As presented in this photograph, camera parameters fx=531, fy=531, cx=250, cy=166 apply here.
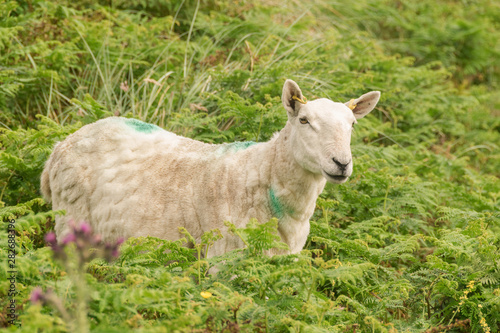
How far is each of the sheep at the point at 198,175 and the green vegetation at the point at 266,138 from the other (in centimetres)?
33

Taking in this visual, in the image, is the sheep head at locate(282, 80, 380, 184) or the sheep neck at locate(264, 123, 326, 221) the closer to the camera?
the sheep head at locate(282, 80, 380, 184)

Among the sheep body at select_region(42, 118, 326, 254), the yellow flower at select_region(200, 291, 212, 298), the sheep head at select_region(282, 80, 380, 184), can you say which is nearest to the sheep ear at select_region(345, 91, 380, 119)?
the sheep head at select_region(282, 80, 380, 184)

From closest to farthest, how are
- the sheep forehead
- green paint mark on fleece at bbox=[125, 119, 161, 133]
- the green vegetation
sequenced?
the green vegetation, the sheep forehead, green paint mark on fleece at bbox=[125, 119, 161, 133]

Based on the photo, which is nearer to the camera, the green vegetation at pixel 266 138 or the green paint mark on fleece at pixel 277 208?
the green vegetation at pixel 266 138

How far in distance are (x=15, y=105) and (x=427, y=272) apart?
549 cm

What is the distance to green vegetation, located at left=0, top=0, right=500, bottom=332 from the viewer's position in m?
3.41

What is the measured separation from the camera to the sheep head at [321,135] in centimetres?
406

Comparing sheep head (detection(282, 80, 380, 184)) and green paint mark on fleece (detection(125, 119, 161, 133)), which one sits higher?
sheep head (detection(282, 80, 380, 184))

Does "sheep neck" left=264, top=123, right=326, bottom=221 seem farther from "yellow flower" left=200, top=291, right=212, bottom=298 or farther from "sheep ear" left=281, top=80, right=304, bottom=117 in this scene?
"yellow flower" left=200, top=291, right=212, bottom=298

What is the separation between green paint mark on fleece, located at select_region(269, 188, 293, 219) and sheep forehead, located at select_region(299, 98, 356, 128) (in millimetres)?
718

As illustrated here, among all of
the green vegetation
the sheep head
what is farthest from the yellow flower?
the sheep head

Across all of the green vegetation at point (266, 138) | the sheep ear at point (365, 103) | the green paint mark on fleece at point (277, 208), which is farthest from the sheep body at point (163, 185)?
the sheep ear at point (365, 103)

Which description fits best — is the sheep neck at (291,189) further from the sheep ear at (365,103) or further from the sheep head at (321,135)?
the sheep ear at (365,103)

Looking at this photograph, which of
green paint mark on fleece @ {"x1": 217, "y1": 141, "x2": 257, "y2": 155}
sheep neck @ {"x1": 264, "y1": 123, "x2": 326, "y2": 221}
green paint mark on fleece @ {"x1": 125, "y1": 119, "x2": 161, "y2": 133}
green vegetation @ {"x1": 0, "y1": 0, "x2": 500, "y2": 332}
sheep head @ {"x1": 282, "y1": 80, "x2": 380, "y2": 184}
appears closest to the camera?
green vegetation @ {"x1": 0, "y1": 0, "x2": 500, "y2": 332}
